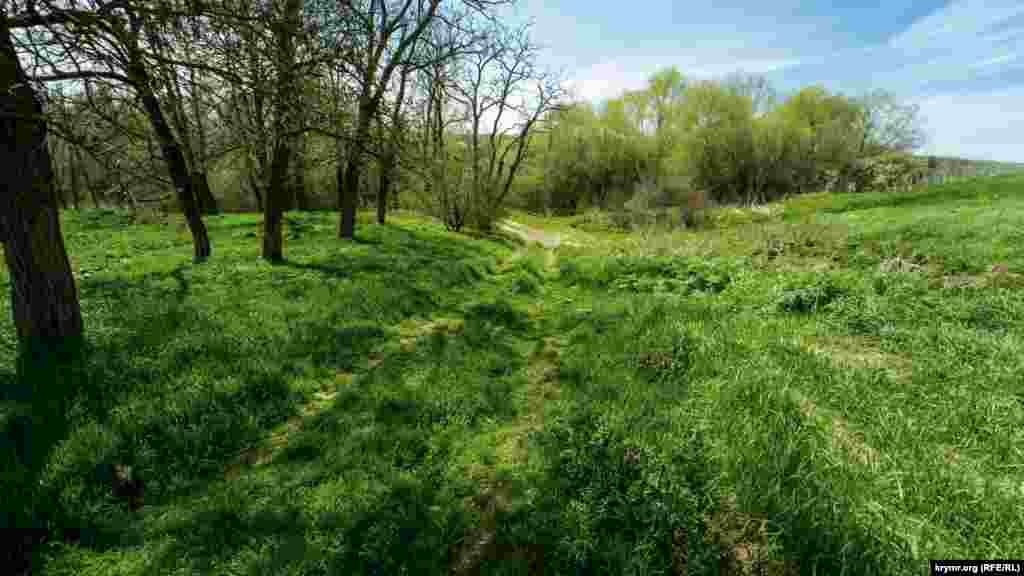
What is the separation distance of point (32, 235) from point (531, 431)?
21.4 feet

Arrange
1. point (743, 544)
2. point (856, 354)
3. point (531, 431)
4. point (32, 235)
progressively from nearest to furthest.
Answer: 1. point (743, 544)
2. point (531, 431)
3. point (32, 235)
4. point (856, 354)

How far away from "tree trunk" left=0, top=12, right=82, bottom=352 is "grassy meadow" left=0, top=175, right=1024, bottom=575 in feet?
1.51

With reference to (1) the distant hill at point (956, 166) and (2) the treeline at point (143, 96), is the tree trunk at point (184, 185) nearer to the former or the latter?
(2) the treeline at point (143, 96)

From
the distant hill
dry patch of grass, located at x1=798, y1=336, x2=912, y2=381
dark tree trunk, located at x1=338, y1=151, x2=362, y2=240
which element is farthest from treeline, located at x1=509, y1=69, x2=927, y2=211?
dry patch of grass, located at x1=798, y1=336, x2=912, y2=381

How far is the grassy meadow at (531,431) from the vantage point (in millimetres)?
2719

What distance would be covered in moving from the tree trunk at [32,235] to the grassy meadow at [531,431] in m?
0.46

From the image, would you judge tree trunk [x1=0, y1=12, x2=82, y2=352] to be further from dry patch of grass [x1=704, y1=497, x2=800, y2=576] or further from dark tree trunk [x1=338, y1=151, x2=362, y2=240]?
dark tree trunk [x1=338, y1=151, x2=362, y2=240]

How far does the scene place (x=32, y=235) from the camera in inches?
186

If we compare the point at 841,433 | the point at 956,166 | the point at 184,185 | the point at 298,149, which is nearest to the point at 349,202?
the point at 298,149

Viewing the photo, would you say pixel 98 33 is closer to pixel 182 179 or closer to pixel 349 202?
pixel 182 179

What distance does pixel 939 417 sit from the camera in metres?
3.70

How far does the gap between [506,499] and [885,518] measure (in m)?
2.70

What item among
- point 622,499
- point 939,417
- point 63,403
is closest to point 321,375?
point 63,403

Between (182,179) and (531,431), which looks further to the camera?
(182,179)
